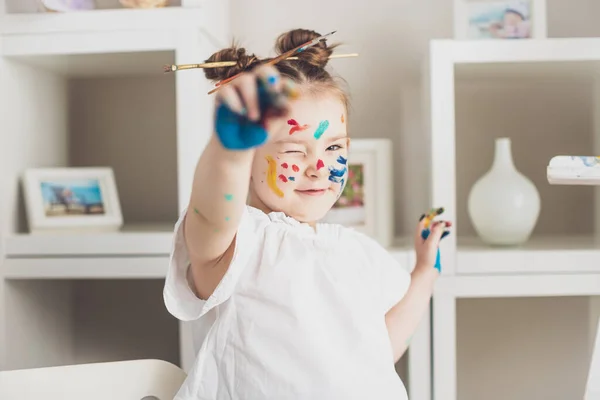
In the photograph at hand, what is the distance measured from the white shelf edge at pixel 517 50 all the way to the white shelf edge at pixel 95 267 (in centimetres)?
69

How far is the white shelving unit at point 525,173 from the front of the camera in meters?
1.33

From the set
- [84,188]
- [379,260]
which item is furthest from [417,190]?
[84,188]

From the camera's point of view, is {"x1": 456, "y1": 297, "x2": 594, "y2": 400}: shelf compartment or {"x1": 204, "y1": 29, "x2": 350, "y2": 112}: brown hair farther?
{"x1": 456, "y1": 297, "x2": 594, "y2": 400}: shelf compartment

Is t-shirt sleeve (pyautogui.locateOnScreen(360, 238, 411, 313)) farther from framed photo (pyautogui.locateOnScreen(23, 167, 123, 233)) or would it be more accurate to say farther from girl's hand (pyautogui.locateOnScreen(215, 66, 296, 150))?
framed photo (pyautogui.locateOnScreen(23, 167, 123, 233))

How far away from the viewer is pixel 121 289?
1785mm

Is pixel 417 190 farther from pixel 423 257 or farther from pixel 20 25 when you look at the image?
pixel 20 25

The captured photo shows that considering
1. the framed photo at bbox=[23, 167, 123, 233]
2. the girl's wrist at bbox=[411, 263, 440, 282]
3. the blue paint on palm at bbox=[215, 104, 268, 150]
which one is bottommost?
the girl's wrist at bbox=[411, 263, 440, 282]

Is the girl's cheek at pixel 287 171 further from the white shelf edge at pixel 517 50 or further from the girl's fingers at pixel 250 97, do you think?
the white shelf edge at pixel 517 50

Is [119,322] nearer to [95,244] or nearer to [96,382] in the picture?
[95,244]

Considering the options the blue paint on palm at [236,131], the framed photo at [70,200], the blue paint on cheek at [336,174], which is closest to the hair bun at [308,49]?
the blue paint on cheek at [336,174]

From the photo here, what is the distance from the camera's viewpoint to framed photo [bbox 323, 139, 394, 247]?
1.45 m

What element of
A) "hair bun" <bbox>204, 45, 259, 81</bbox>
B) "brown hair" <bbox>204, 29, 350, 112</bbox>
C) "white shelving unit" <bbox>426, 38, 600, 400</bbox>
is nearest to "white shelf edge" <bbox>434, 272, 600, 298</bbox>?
"white shelving unit" <bbox>426, 38, 600, 400</bbox>

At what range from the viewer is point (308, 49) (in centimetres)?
99

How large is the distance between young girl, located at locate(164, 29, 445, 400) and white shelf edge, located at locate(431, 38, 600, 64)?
0.41 meters
